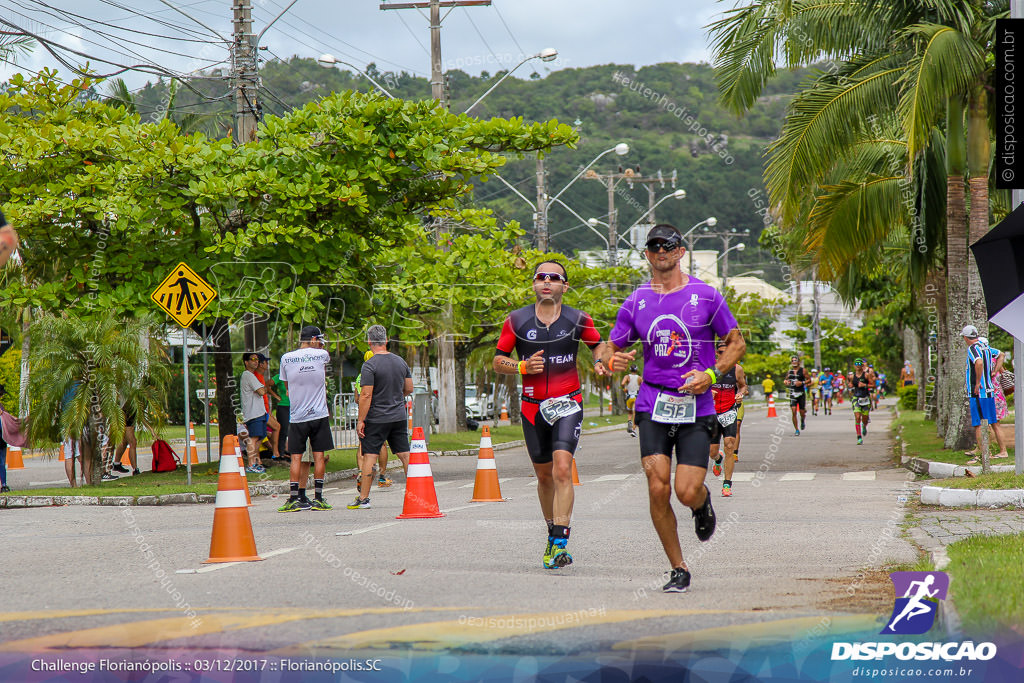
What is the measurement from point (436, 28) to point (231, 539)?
21.3 m

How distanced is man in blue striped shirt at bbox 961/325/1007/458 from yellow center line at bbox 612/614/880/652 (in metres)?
11.1

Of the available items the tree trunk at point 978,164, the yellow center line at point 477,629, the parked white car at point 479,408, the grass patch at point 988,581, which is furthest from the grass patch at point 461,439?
the yellow center line at point 477,629

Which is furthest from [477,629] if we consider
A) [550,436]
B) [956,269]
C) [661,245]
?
[956,269]

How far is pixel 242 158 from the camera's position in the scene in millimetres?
17469

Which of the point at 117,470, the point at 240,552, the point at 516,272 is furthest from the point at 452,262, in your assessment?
the point at 240,552

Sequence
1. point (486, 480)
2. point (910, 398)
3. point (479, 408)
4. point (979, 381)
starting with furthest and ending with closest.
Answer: point (479, 408) → point (910, 398) → point (979, 381) → point (486, 480)

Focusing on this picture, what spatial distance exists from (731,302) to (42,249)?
5502 centimetres

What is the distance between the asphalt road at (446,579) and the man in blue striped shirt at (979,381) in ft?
9.01

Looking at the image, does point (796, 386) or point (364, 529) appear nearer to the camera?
point (364, 529)

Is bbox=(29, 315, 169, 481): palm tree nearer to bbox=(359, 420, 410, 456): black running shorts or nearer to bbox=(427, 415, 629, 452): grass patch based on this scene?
bbox=(359, 420, 410, 456): black running shorts

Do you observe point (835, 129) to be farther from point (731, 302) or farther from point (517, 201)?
point (731, 302)

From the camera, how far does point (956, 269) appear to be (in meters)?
18.2

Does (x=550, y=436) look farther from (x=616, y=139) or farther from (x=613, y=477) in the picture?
(x=616, y=139)

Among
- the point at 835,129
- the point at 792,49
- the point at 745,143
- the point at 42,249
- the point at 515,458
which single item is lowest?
the point at 515,458
